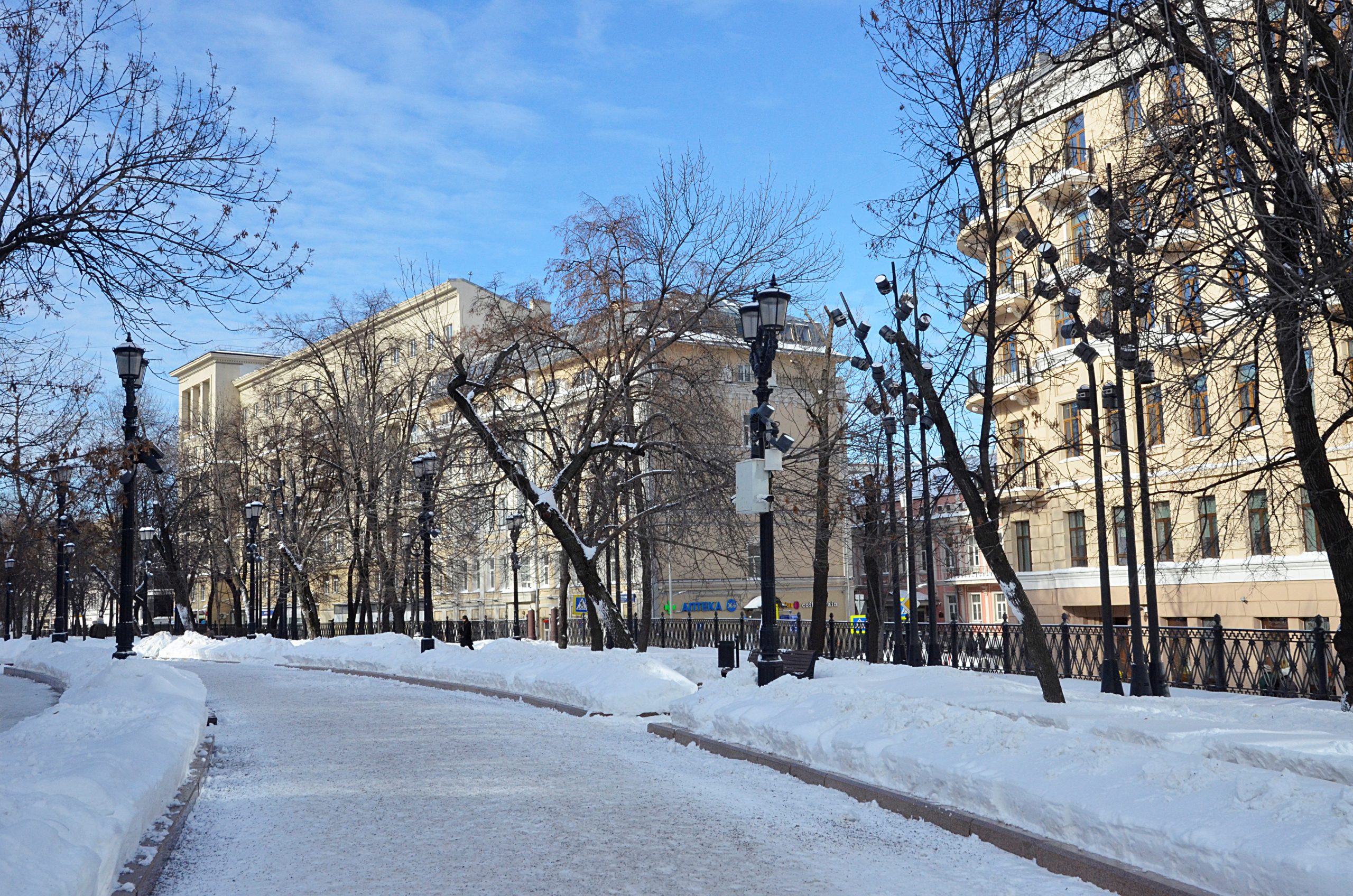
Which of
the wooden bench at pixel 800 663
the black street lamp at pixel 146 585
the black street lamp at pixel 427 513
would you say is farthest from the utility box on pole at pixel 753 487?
the black street lamp at pixel 146 585

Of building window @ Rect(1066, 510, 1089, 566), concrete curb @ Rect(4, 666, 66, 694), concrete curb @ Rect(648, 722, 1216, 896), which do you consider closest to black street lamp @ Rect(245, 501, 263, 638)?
concrete curb @ Rect(4, 666, 66, 694)

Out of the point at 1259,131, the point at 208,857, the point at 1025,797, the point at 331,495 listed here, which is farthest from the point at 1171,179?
the point at 331,495

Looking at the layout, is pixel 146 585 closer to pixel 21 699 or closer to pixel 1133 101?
pixel 21 699

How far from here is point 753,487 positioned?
641 inches

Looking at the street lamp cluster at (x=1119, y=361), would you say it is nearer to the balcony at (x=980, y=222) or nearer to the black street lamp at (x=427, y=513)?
the balcony at (x=980, y=222)

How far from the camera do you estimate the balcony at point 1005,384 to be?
675 inches

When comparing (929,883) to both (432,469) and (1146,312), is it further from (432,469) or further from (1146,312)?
(432,469)

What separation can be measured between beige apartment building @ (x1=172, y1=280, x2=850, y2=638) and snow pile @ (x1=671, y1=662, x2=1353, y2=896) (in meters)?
12.0

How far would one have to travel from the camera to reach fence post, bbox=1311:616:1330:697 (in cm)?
1878

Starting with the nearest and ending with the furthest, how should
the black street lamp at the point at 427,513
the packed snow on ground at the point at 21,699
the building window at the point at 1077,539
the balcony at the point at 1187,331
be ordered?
the balcony at the point at 1187,331 → the packed snow on ground at the point at 21,699 → the black street lamp at the point at 427,513 → the building window at the point at 1077,539

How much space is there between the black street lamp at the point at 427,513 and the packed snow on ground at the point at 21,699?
893 centimetres

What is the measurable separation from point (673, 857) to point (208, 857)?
3131mm

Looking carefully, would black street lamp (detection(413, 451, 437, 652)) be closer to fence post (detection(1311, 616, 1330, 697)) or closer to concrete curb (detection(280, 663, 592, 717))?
concrete curb (detection(280, 663, 592, 717))

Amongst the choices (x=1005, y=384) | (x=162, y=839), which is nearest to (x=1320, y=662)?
(x=1005, y=384)
